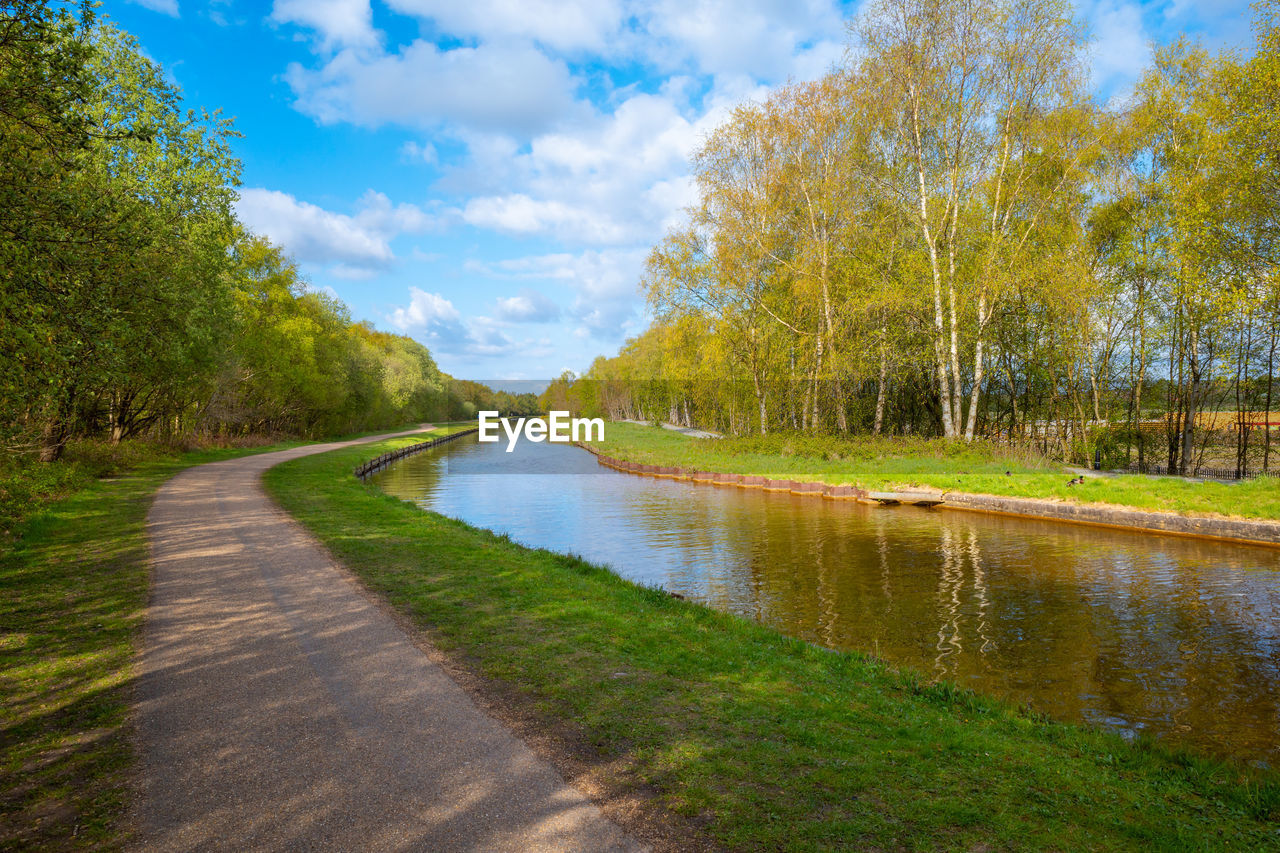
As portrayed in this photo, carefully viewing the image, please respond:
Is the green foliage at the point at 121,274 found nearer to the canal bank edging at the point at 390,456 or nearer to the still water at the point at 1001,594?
the canal bank edging at the point at 390,456


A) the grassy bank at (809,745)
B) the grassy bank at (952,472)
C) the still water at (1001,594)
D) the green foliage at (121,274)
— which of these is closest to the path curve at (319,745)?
the grassy bank at (809,745)

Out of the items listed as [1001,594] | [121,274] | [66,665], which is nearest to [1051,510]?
[1001,594]

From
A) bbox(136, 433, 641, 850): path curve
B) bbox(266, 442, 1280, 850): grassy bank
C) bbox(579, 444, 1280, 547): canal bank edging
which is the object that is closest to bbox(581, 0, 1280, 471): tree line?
bbox(579, 444, 1280, 547): canal bank edging

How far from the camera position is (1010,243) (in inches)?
951

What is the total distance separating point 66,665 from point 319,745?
3.53 m

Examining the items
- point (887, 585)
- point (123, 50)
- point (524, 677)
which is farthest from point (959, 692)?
point (123, 50)

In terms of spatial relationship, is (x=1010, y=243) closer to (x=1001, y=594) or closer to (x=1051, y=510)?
(x=1051, y=510)

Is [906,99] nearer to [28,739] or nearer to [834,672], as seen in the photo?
[834,672]

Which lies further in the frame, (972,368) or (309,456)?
(309,456)

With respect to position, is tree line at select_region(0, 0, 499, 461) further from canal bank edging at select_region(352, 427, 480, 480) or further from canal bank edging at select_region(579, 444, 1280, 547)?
canal bank edging at select_region(579, 444, 1280, 547)

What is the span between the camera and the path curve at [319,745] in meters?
3.74

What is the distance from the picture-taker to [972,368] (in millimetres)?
27391

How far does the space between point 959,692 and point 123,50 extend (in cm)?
2874

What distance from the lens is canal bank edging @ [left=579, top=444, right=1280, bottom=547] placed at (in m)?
14.2
